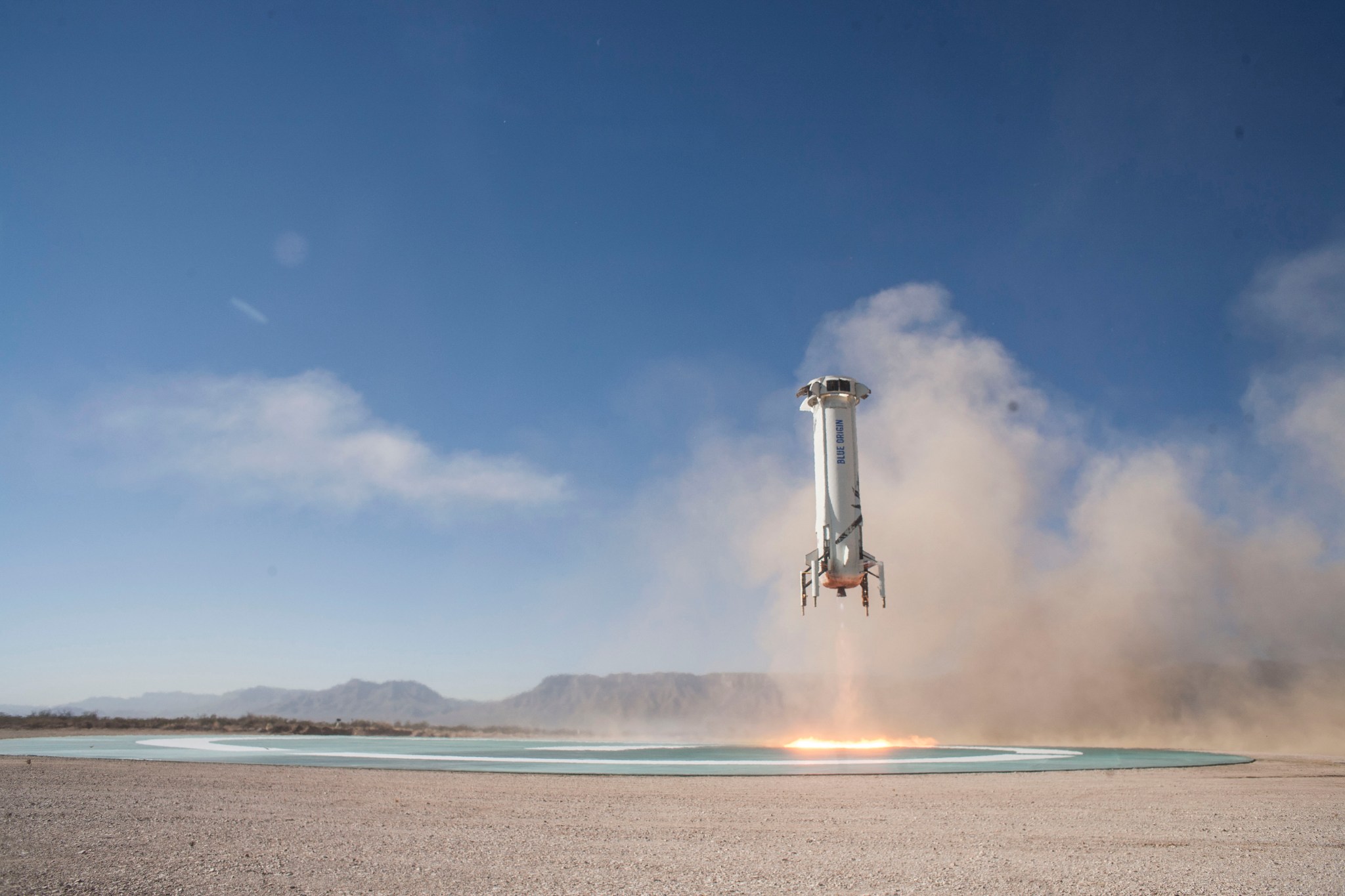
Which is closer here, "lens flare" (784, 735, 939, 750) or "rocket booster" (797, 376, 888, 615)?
"rocket booster" (797, 376, 888, 615)

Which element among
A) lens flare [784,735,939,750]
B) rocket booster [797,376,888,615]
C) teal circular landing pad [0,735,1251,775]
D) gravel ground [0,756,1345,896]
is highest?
rocket booster [797,376,888,615]

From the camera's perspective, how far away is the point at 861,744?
5931 centimetres

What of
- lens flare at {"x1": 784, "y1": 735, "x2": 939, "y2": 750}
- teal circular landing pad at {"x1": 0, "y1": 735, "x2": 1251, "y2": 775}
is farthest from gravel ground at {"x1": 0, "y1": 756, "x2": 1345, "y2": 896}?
lens flare at {"x1": 784, "y1": 735, "x2": 939, "y2": 750}

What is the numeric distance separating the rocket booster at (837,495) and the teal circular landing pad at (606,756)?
784 centimetres

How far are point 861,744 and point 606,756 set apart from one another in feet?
84.9

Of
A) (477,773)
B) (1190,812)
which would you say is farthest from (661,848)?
(477,773)

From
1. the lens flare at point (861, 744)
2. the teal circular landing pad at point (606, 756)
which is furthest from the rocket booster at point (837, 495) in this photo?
the lens flare at point (861, 744)

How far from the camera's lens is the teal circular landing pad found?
3306cm

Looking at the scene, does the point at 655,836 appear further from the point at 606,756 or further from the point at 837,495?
the point at 606,756

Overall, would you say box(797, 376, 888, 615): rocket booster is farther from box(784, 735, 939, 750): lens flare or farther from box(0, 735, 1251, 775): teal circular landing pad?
box(784, 735, 939, 750): lens flare

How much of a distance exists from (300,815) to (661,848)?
9418 mm

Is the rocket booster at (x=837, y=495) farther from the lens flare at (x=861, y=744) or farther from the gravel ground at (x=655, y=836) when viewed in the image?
the lens flare at (x=861, y=744)

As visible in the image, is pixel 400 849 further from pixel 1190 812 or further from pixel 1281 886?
pixel 1190 812

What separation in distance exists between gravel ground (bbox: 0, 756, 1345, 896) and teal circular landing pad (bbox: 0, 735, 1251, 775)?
5524 millimetres
